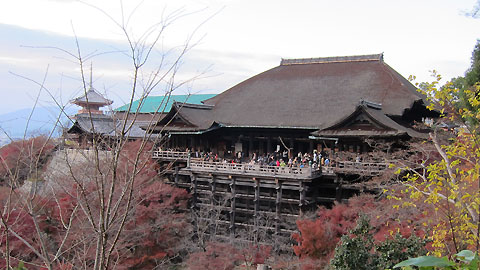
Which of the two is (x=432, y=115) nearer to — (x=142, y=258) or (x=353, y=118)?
(x=353, y=118)

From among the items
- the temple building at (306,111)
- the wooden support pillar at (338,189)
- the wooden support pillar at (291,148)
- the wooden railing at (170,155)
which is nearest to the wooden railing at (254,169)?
the wooden support pillar at (338,189)

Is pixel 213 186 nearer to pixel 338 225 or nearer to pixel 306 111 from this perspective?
pixel 306 111

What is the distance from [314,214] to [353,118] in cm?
484

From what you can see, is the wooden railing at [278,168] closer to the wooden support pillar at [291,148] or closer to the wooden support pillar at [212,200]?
the wooden support pillar at [212,200]

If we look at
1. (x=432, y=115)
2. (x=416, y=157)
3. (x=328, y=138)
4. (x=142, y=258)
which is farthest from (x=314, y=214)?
(x=432, y=115)

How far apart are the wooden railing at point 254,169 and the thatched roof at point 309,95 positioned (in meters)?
2.51

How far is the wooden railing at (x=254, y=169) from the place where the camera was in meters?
19.3

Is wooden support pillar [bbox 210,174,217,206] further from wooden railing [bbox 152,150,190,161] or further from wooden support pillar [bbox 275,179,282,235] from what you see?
wooden support pillar [bbox 275,179,282,235]

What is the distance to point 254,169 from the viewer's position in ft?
68.8

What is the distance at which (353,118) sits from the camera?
19531 millimetres

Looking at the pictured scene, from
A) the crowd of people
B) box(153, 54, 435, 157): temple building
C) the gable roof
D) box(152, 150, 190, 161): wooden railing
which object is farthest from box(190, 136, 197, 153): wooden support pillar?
the gable roof

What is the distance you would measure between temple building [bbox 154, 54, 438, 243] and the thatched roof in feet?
0.19

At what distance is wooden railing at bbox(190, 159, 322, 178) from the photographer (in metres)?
19.3

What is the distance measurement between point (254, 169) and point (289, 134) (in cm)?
342
